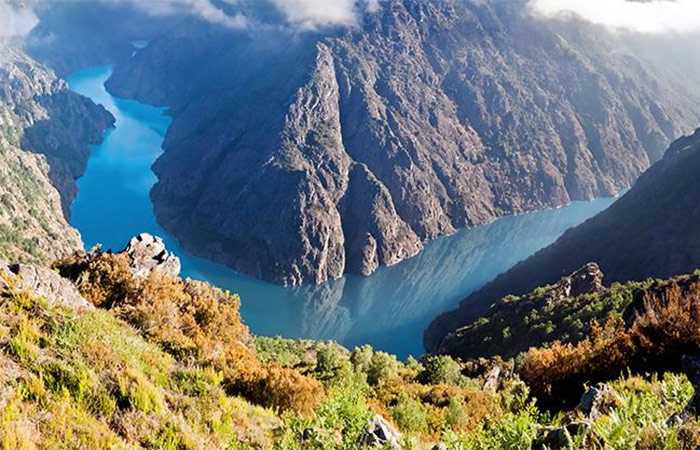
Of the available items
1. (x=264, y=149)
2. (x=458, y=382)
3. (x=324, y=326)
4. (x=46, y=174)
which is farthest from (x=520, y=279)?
(x=46, y=174)

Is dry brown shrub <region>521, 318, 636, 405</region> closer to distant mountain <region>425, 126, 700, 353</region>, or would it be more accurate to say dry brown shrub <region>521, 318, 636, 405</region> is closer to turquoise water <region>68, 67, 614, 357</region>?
distant mountain <region>425, 126, 700, 353</region>

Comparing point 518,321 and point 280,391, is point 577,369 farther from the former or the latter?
point 518,321

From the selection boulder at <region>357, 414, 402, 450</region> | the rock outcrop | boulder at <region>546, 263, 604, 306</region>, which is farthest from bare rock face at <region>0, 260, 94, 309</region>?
boulder at <region>546, 263, 604, 306</region>

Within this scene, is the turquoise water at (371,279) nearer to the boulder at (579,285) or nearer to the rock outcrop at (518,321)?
the rock outcrop at (518,321)

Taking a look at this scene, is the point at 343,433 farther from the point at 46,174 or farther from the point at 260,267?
the point at 46,174

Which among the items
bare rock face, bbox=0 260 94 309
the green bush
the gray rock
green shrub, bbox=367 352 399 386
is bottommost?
the gray rock

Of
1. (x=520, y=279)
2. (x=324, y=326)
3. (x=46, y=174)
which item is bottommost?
(x=520, y=279)
